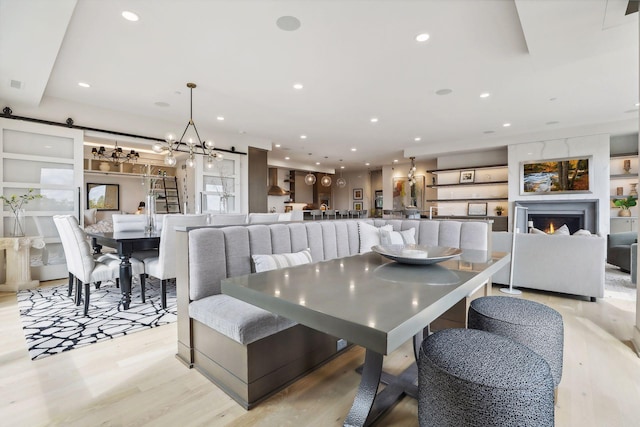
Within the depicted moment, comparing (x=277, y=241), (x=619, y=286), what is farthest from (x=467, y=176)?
(x=277, y=241)

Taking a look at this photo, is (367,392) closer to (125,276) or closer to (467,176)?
(125,276)

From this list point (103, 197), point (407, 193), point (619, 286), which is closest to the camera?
point (619, 286)

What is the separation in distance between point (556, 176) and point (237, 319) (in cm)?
788

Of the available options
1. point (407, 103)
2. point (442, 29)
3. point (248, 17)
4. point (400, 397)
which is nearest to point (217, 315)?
point (400, 397)

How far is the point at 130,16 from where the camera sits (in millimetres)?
2557

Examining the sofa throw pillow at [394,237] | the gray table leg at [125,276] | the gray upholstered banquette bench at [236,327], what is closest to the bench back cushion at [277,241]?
the gray upholstered banquette bench at [236,327]

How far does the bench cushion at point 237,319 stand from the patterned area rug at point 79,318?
1.31 m

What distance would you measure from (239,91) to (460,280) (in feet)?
13.4

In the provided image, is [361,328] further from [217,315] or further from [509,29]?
[509,29]

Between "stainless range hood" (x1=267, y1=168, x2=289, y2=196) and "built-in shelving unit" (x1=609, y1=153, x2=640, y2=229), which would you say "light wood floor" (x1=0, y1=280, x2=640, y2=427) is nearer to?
"built-in shelving unit" (x1=609, y1=153, x2=640, y2=229)

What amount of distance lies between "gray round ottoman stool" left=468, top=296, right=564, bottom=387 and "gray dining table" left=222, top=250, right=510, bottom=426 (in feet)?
0.91

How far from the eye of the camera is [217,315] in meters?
1.72

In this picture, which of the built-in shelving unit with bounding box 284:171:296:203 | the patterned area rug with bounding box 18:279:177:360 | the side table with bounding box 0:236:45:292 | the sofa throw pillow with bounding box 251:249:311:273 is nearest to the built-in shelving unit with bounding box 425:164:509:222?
the built-in shelving unit with bounding box 284:171:296:203

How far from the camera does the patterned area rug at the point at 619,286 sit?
12.1 ft
